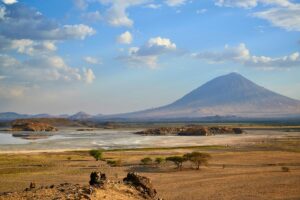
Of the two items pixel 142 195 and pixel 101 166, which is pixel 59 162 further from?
pixel 142 195

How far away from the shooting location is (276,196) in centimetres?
2886

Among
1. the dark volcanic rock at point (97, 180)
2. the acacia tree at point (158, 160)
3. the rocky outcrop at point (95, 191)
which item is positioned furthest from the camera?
the acacia tree at point (158, 160)

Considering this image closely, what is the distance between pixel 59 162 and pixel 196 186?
2258 centimetres

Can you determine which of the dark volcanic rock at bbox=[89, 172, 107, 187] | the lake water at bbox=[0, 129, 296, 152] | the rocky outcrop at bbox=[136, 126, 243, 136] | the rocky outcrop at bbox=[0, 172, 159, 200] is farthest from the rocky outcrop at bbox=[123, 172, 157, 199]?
the rocky outcrop at bbox=[136, 126, 243, 136]

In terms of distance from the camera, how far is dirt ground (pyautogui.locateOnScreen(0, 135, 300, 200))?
30531 millimetres

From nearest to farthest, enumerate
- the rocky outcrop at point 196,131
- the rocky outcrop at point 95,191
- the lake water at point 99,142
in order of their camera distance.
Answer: the rocky outcrop at point 95,191 < the lake water at point 99,142 < the rocky outcrop at point 196,131

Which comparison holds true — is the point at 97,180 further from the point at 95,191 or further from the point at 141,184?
the point at 141,184

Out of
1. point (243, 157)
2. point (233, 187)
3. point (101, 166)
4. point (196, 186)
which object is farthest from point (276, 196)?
point (243, 157)

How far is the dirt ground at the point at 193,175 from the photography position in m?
30.5

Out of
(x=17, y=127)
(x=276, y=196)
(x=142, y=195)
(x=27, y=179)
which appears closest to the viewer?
(x=142, y=195)

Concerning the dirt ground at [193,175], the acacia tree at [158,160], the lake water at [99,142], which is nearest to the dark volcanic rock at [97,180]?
the dirt ground at [193,175]

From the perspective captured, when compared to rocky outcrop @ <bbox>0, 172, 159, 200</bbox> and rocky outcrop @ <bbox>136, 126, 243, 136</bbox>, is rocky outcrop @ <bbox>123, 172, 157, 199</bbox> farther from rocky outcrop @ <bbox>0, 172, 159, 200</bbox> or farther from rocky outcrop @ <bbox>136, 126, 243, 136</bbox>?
rocky outcrop @ <bbox>136, 126, 243, 136</bbox>

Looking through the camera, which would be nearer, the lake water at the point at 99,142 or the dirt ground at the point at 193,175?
the dirt ground at the point at 193,175

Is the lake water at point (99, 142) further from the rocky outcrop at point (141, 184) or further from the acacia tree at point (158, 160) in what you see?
the rocky outcrop at point (141, 184)
